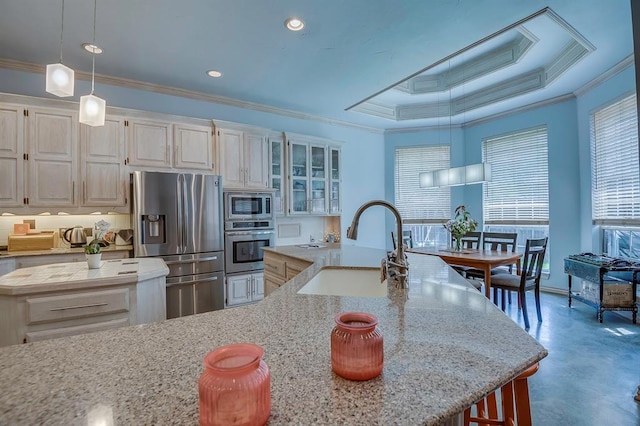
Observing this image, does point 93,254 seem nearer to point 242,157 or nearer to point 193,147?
point 193,147

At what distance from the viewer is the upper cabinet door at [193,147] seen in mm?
3498

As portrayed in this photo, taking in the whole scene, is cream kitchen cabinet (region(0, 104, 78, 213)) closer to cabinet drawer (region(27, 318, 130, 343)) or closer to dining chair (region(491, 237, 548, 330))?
cabinet drawer (region(27, 318, 130, 343))

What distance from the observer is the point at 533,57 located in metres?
3.69

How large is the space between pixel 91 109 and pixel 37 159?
1.76 m

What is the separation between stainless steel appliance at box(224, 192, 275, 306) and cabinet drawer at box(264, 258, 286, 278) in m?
0.66

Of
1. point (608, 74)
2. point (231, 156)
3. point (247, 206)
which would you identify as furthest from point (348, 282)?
point (608, 74)

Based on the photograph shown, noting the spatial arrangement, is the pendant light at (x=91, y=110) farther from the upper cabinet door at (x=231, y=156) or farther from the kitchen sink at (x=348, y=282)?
the upper cabinet door at (x=231, y=156)

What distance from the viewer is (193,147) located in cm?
359

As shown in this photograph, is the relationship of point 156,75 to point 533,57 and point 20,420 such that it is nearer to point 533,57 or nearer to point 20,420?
point 20,420

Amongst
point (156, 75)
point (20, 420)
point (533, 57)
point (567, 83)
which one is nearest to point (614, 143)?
point (567, 83)

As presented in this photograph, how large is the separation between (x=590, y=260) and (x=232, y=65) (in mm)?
4514

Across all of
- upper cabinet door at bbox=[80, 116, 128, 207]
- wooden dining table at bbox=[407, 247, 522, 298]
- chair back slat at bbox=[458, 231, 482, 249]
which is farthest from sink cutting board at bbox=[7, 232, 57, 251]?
chair back slat at bbox=[458, 231, 482, 249]

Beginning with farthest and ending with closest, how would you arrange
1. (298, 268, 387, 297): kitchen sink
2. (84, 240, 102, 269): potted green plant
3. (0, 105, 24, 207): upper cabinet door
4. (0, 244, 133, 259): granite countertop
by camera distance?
(0, 105, 24, 207): upper cabinet door, (0, 244, 133, 259): granite countertop, (84, 240, 102, 269): potted green plant, (298, 268, 387, 297): kitchen sink

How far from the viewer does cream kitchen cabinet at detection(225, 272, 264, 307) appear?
3.57 meters
